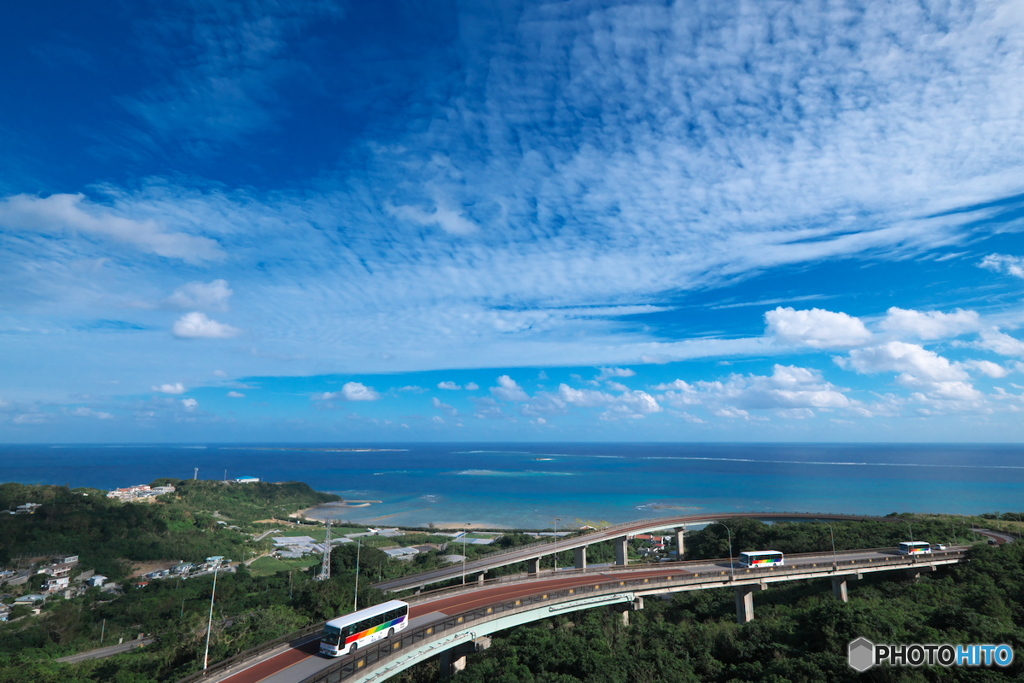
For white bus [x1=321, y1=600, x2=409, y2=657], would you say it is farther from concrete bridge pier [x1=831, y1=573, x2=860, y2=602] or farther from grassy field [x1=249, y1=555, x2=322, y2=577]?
grassy field [x1=249, y1=555, x2=322, y2=577]

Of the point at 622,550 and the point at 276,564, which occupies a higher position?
the point at 622,550

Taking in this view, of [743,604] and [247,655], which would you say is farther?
[743,604]

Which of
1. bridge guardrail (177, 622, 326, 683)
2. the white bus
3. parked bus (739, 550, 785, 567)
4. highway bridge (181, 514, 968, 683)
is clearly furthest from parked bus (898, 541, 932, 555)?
bridge guardrail (177, 622, 326, 683)

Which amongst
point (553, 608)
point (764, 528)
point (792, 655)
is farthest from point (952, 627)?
point (764, 528)

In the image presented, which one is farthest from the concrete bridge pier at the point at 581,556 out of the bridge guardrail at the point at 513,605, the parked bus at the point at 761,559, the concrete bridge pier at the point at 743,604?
the parked bus at the point at 761,559

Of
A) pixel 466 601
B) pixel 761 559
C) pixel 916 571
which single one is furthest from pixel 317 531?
pixel 916 571

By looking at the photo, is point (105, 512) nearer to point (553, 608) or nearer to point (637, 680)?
point (553, 608)

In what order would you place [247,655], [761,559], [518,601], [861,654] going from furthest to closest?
1. [761,559]
2. [518,601]
3. [861,654]
4. [247,655]

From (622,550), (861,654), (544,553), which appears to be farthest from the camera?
(622,550)

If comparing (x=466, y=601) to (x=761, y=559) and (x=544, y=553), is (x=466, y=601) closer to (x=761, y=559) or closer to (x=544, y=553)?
(x=544, y=553)
